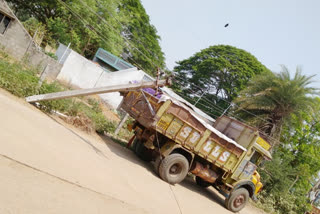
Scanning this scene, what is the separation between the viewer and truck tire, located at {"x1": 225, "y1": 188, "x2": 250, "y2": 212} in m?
11.0

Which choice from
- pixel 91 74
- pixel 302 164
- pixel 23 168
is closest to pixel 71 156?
pixel 23 168

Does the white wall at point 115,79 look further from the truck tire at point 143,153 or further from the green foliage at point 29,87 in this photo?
the truck tire at point 143,153

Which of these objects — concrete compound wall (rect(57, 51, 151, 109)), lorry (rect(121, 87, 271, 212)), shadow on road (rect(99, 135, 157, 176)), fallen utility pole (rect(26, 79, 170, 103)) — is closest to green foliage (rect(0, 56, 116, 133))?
fallen utility pole (rect(26, 79, 170, 103))

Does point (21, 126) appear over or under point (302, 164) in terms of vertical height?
under

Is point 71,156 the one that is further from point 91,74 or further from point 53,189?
point 91,74

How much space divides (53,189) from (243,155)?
7.75 m

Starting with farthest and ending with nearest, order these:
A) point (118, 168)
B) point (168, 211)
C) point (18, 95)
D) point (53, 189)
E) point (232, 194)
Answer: point (232, 194), point (18, 95), point (118, 168), point (168, 211), point (53, 189)

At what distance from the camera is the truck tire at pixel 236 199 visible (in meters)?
11.0

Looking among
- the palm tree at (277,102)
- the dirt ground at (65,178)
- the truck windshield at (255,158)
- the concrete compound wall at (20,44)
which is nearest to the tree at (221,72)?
the palm tree at (277,102)

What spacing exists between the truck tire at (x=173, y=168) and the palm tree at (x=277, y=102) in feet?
32.9

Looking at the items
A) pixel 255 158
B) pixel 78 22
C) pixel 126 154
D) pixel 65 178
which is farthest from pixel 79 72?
pixel 65 178

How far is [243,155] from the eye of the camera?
10.6 metres

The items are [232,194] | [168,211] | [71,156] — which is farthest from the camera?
[232,194]

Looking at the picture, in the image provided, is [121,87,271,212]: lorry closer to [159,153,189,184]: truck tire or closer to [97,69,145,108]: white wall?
[159,153,189,184]: truck tire
